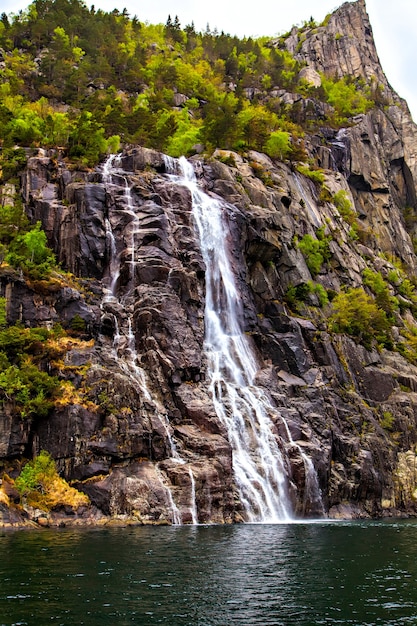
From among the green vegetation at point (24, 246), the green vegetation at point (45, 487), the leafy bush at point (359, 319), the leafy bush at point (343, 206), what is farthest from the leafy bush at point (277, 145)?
the green vegetation at point (45, 487)

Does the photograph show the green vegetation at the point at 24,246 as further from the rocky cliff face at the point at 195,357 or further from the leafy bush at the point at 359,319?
the leafy bush at the point at 359,319

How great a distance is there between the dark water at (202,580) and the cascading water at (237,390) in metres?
11.8

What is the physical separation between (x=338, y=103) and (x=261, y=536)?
10261cm

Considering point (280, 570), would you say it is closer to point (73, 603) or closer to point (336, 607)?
point (336, 607)

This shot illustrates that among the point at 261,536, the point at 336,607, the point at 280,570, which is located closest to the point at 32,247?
the point at 261,536

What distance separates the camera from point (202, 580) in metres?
20.3

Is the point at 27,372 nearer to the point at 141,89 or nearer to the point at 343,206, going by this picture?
the point at 343,206

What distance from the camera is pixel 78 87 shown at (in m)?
91.6

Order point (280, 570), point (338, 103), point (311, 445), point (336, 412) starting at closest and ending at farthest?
1. point (280, 570)
2. point (311, 445)
3. point (336, 412)
4. point (338, 103)

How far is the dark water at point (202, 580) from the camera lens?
52.9 feet

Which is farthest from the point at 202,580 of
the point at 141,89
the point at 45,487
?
the point at 141,89

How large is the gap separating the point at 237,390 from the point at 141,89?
2659 inches

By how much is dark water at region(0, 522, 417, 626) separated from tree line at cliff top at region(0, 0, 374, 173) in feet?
142

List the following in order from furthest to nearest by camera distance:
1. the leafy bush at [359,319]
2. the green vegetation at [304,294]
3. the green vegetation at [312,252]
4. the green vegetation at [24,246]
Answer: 1. the green vegetation at [312,252]
2. the leafy bush at [359,319]
3. the green vegetation at [304,294]
4. the green vegetation at [24,246]
